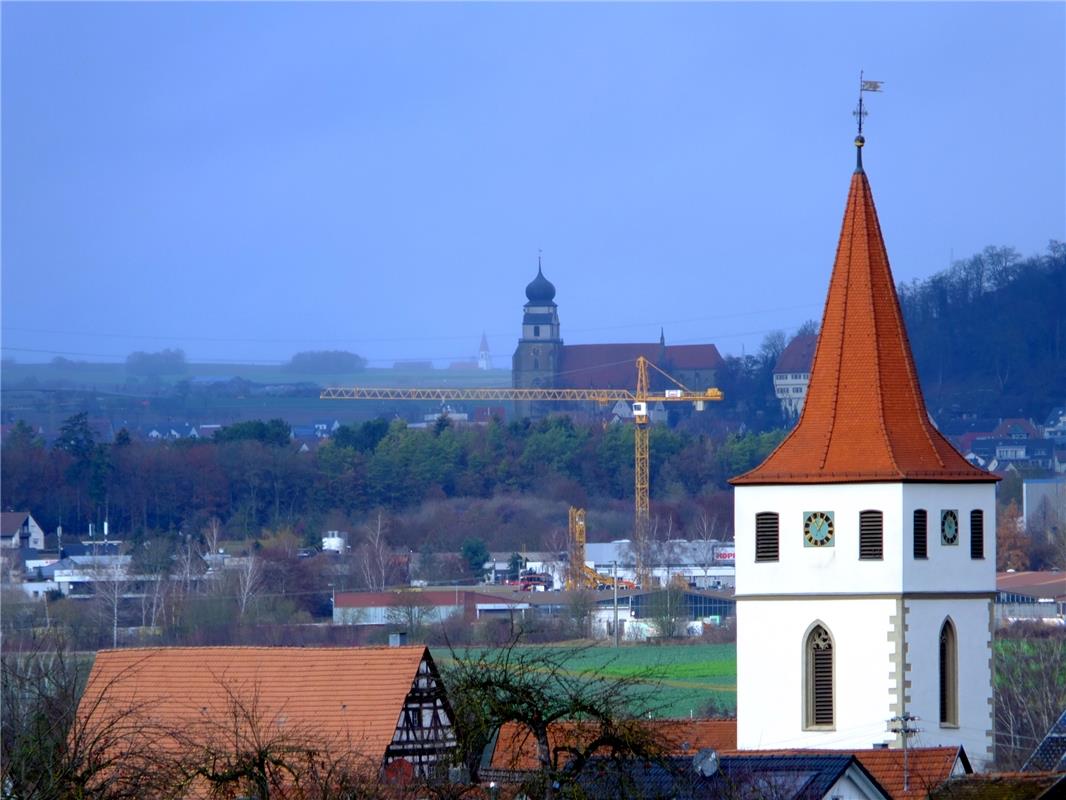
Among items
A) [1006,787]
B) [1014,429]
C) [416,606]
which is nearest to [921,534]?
[1006,787]

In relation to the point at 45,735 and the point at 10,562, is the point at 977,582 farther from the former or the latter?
the point at 10,562

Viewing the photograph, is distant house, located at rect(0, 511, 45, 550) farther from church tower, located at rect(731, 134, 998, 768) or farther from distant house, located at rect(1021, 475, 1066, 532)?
church tower, located at rect(731, 134, 998, 768)

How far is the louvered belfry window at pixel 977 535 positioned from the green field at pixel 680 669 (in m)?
14.2

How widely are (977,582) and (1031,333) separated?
160m

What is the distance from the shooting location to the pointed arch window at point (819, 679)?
1581 inches

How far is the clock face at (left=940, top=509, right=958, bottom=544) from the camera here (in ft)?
136

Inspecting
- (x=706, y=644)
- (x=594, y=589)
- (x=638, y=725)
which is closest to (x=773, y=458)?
(x=638, y=725)

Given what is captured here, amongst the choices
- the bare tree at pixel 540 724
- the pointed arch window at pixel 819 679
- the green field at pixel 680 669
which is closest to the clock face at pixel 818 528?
the pointed arch window at pixel 819 679

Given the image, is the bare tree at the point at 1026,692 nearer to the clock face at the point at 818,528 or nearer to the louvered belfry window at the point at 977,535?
the louvered belfry window at the point at 977,535

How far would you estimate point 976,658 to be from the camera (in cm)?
4088

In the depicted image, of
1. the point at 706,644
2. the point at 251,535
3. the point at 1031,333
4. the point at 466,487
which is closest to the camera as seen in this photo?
the point at 706,644

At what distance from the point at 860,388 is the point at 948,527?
96.8 inches

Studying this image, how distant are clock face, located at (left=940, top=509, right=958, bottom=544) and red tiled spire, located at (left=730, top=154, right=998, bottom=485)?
0.52 metres

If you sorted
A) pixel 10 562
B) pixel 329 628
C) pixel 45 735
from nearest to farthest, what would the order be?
pixel 45 735
pixel 329 628
pixel 10 562
